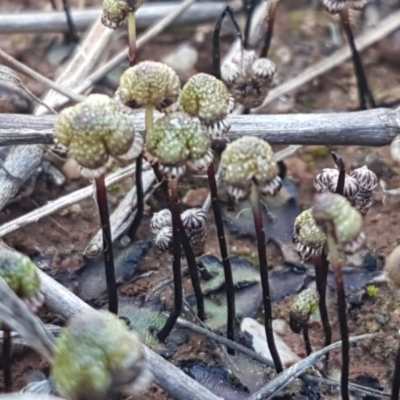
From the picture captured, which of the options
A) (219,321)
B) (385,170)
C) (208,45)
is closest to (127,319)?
(219,321)

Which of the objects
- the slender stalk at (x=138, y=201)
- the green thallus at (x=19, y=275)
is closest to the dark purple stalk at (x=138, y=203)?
the slender stalk at (x=138, y=201)

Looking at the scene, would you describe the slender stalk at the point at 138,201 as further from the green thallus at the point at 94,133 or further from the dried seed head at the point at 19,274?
the dried seed head at the point at 19,274

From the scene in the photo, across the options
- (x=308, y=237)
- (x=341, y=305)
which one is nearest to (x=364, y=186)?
(x=308, y=237)

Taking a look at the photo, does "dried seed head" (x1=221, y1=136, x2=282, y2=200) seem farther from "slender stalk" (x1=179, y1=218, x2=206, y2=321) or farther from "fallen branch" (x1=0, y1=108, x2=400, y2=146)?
"fallen branch" (x1=0, y1=108, x2=400, y2=146)

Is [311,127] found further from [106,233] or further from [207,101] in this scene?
[106,233]

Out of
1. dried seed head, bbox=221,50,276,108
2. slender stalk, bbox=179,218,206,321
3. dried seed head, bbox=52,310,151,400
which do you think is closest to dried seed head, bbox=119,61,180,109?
slender stalk, bbox=179,218,206,321

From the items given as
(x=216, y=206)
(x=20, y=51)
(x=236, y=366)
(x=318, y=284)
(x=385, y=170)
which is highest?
(x=20, y=51)

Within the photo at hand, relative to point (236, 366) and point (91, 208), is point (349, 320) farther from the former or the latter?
point (91, 208)
